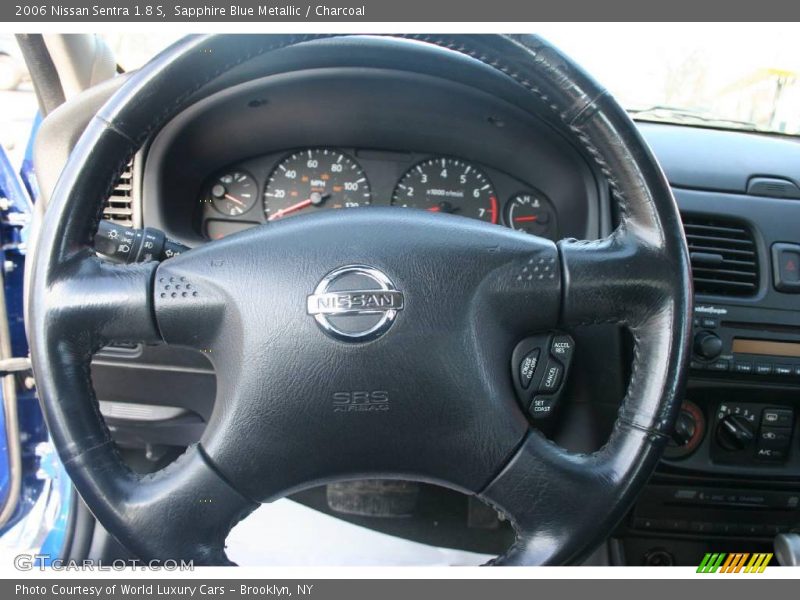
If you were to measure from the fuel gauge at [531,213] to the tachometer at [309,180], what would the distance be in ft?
1.33

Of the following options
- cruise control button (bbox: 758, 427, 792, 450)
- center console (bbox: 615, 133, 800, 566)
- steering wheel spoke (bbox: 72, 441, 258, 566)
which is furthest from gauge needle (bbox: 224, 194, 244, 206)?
cruise control button (bbox: 758, 427, 792, 450)

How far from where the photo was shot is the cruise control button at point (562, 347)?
1.11 m

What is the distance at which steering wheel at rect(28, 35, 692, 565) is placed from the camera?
872 millimetres

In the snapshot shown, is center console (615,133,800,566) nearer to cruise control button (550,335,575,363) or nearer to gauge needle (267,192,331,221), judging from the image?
cruise control button (550,335,575,363)

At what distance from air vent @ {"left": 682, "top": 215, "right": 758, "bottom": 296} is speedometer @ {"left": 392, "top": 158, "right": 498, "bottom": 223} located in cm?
53

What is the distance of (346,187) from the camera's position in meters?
1.65

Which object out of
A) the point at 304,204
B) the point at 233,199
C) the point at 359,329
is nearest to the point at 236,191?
the point at 233,199

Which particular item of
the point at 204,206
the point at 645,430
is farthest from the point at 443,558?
the point at 204,206

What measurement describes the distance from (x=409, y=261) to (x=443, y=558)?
1.07m

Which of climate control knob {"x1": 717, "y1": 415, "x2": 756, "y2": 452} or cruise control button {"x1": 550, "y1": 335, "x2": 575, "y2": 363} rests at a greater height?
cruise control button {"x1": 550, "y1": 335, "x2": 575, "y2": 363}

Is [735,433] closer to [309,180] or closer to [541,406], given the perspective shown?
[541,406]

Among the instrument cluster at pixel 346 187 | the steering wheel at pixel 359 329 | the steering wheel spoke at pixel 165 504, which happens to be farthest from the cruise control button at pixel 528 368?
the instrument cluster at pixel 346 187

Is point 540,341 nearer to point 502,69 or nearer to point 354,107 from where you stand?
point 502,69

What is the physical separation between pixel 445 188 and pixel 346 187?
0.90ft
